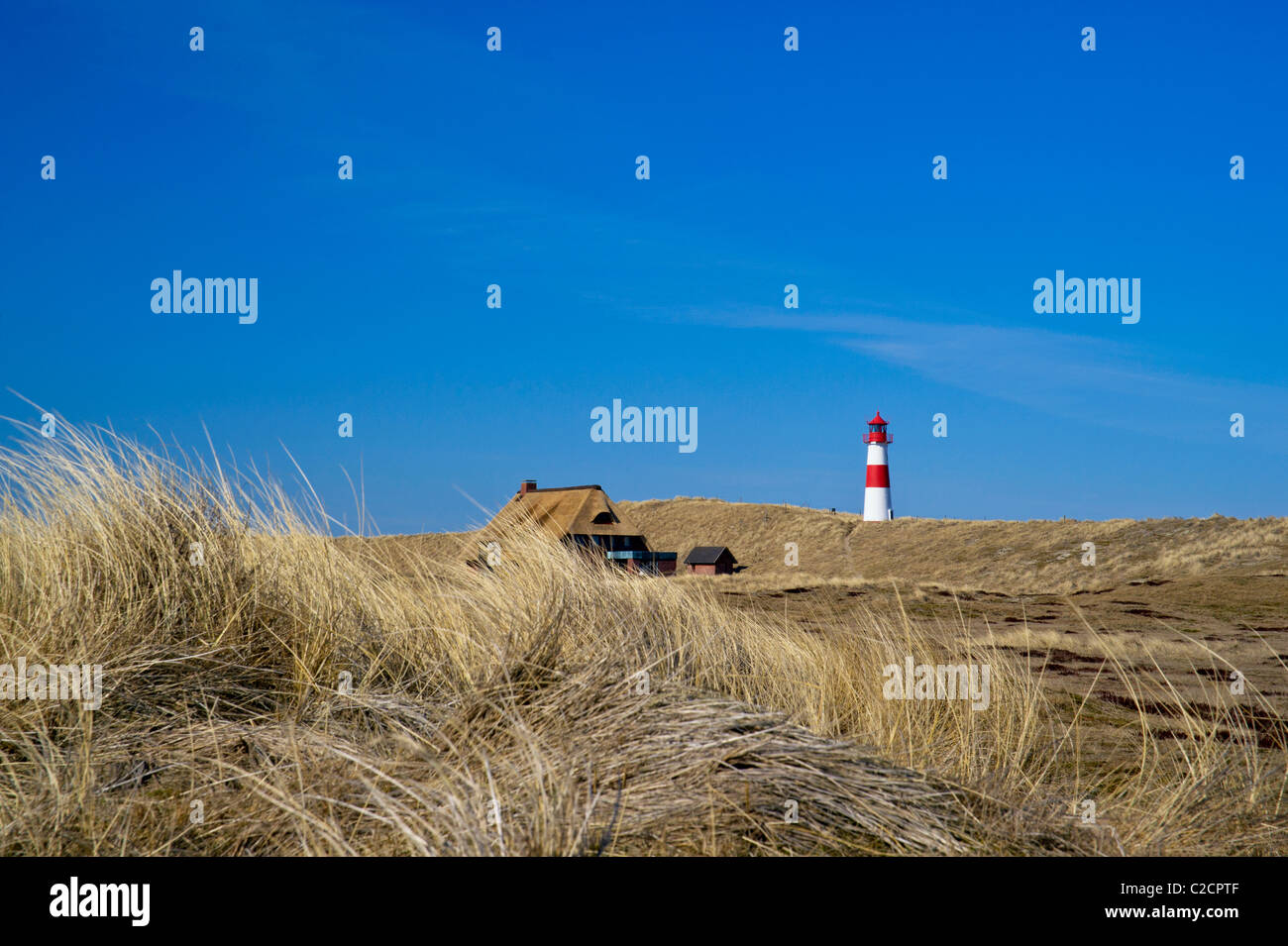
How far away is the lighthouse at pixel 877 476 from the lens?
46531 mm

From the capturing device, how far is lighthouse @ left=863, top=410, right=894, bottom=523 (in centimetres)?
4653

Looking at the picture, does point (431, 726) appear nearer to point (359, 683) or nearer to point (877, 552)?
point (359, 683)

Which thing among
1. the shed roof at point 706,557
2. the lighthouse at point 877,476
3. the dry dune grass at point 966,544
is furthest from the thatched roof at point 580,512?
the lighthouse at point 877,476

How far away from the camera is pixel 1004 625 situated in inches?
509

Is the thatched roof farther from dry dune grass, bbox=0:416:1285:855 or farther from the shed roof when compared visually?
dry dune grass, bbox=0:416:1285:855

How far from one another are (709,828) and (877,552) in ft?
125

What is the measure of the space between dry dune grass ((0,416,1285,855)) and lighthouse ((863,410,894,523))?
135ft

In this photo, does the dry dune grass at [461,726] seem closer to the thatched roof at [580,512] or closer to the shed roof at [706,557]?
the thatched roof at [580,512]

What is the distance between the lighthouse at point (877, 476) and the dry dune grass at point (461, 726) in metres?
41.2

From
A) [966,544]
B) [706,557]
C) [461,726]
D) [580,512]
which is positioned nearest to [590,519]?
[580,512]

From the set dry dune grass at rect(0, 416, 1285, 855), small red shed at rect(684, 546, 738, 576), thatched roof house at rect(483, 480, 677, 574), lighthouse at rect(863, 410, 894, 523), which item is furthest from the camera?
lighthouse at rect(863, 410, 894, 523)

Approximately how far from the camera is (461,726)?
3.64 metres

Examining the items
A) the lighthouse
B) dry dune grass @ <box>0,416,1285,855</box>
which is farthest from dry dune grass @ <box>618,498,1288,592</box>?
dry dune grass @ <box>0,416,1285,855</box>

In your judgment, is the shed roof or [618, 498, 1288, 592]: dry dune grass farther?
the shed roof
